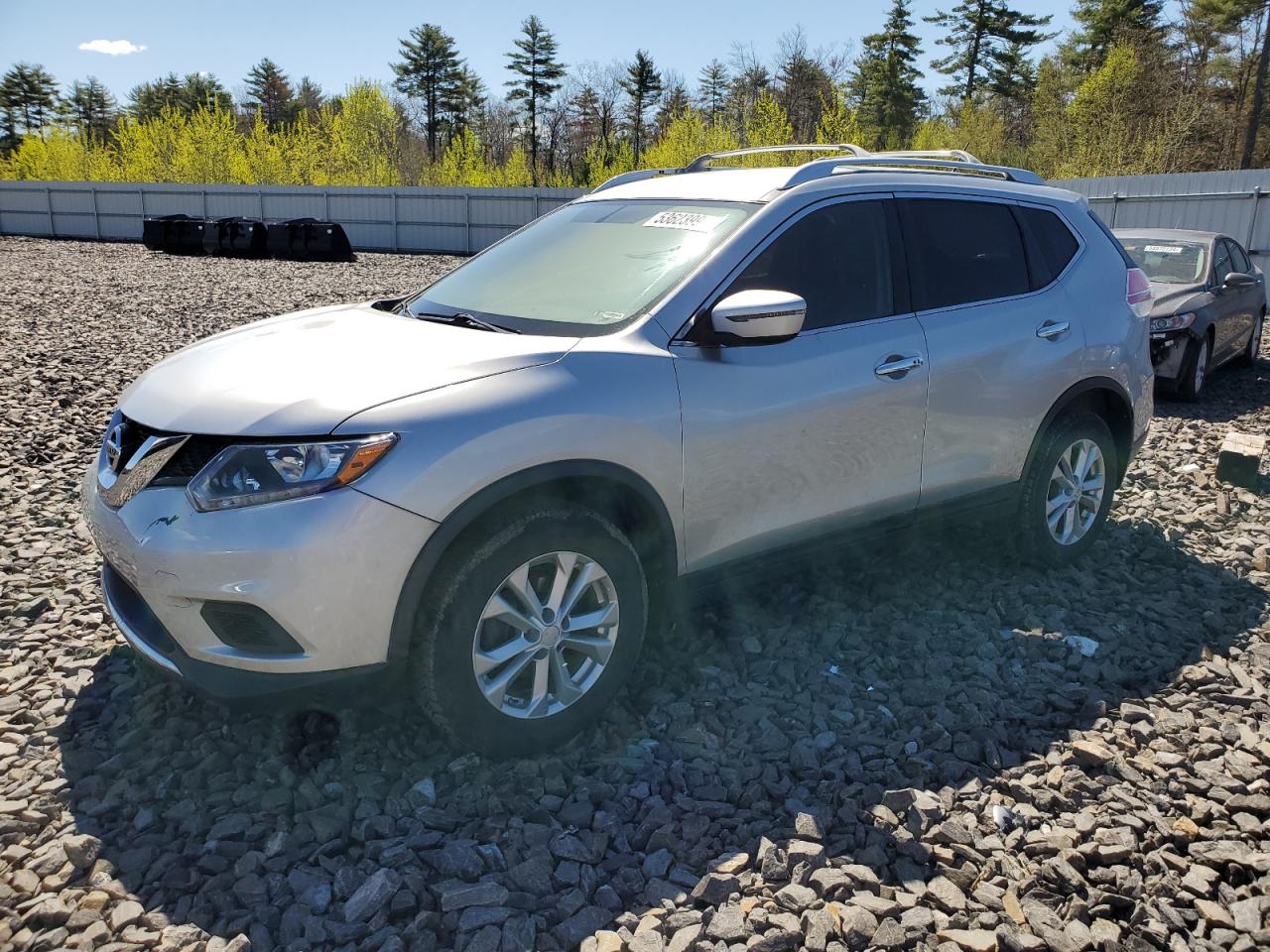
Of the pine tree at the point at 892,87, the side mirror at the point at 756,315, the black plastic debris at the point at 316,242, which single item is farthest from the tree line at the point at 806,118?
the side mirror at the point at 756,315

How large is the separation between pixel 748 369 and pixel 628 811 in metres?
1.53

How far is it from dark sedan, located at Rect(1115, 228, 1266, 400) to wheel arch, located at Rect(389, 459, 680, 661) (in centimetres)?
717

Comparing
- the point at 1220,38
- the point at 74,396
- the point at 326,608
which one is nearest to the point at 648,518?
the point at 326,608

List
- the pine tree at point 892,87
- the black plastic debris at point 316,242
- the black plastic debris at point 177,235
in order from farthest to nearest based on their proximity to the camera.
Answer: the pine tree at point 892,87 < the black plastic debris at point 177,235 < the black plastic debris at point 316,242

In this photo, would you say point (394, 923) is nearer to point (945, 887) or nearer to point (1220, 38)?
point (945, 887)

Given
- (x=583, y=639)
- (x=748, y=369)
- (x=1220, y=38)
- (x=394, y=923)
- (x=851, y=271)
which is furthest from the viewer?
(x=1220, y=38)

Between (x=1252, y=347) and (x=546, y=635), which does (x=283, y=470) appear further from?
(x=1252, y=347)

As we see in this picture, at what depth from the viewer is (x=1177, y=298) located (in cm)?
923

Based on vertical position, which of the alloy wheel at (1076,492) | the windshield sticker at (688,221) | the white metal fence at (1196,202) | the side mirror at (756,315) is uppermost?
the white metal fence at (1196,202)

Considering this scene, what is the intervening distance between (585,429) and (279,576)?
3.26ft

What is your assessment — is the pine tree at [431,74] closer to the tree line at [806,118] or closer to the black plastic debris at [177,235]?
the tree line at [806,118]

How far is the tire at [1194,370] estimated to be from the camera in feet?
29.5

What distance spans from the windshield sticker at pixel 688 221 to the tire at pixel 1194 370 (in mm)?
7205

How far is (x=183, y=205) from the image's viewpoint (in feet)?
113
